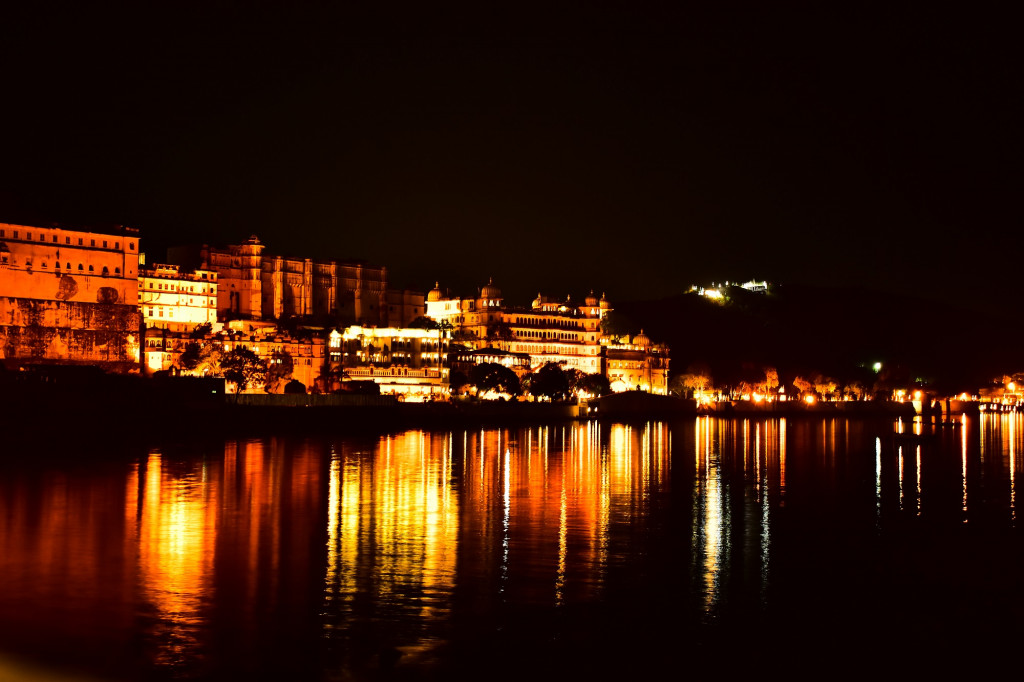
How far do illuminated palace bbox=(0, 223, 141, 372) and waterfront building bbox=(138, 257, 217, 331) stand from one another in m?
6.71

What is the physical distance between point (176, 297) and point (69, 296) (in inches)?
512

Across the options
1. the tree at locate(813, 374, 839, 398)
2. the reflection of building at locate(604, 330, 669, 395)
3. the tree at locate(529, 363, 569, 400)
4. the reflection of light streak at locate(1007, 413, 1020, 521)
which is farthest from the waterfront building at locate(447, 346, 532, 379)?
the tree at locate(813, 374, 839, 398)

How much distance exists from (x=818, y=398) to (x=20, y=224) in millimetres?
92104

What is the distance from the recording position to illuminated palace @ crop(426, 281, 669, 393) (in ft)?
362

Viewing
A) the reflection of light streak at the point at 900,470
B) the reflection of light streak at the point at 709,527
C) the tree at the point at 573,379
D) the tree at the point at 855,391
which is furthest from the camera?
the tree at the point at 855,391

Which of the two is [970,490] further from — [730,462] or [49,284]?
[49,284]

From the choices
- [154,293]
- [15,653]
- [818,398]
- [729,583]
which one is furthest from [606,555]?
[818,398]

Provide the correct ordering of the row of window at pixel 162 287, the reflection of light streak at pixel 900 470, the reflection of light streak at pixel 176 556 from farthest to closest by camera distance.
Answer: the row of window at pixel 162 287
the reflection of light streak at pixel 900 470
the reflection of light streak at pixel 176 556

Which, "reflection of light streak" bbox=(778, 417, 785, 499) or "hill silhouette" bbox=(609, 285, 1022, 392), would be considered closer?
"reflection of light streak" bbox=(778, 417, 785, 499)

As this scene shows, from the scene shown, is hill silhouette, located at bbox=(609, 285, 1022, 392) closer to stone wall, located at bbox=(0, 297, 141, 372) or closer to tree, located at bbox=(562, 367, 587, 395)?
tree, located at bbox=(562, 367, 587, 395)

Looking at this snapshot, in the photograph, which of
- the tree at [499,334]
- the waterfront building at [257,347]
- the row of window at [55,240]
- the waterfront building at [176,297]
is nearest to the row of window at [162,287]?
the waterfront building at [176,297]

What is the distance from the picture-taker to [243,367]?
236 feet

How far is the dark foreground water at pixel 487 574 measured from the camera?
1378cm

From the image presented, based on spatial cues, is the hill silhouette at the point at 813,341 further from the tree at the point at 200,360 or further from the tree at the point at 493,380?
the tree at the point at 200,360
